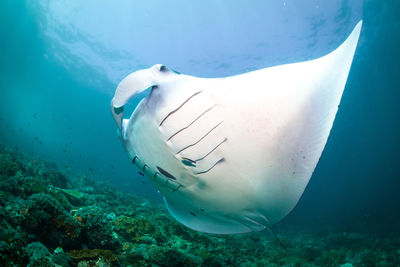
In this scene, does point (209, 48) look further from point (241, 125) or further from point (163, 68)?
point (241, 125)

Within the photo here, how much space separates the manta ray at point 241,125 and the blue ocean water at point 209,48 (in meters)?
8.12

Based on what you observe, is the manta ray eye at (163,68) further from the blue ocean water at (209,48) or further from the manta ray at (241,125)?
the blue ocean water at (209,48)

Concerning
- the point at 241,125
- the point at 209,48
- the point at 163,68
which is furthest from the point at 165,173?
the point at 209,48

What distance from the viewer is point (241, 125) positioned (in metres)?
1.69

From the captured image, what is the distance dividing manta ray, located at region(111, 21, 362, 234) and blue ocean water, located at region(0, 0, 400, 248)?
812cm

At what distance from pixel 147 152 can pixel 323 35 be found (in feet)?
61.6

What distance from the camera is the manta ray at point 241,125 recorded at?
1531 millimetres

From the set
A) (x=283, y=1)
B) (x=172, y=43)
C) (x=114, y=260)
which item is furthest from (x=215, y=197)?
(x=172, y=43)

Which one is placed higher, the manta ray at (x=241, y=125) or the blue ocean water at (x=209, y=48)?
the blue ocean water at (x=209, y=48)

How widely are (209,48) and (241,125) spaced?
18.7m

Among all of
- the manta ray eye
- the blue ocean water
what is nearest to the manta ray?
the manta ray eye

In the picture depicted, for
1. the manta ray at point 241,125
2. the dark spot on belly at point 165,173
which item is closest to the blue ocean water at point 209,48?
the dark spot on belly at point 165,173

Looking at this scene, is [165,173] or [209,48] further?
[209,48]

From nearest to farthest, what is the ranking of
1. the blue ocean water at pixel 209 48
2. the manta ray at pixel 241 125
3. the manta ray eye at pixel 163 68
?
the manta ray at pixel 241 125 < the manta ray eye at pixel 163 68 < the blue ocean water at pixel 209 48
